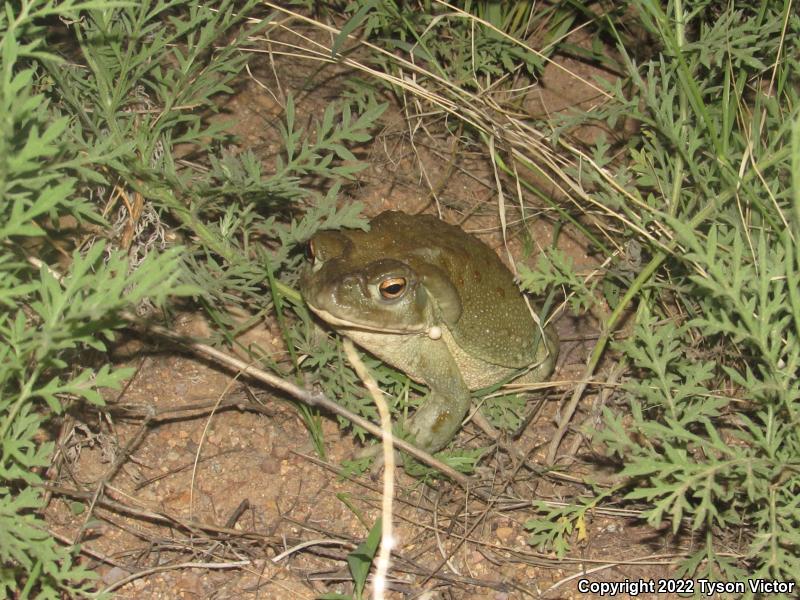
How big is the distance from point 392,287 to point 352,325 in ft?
0.85

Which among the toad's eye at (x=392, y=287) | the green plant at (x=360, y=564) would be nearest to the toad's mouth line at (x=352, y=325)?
the toad's eye at (x=392, y=287)

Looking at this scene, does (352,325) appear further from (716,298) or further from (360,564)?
(716,298)

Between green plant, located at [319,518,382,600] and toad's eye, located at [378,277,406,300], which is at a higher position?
toad's eye, located at [378,277,406,300]

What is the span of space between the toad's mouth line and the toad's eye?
17 cm

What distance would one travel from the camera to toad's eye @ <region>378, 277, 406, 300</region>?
3494 mm

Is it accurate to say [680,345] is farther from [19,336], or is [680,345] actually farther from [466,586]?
[19,336]

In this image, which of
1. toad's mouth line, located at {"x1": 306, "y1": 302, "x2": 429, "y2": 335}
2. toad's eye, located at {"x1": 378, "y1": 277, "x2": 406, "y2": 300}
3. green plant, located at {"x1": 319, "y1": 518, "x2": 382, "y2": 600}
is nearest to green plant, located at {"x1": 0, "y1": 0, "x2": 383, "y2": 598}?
toad's mouth line, located at {"x1": 306, "y1": 302, "x2": 429, "y2": 335}

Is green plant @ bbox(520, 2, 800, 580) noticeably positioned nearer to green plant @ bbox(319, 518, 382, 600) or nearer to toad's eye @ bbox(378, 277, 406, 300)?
green plant @ bbox(319, 518, 382, 600)

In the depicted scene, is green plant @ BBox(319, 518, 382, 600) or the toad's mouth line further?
the toad's mouth line

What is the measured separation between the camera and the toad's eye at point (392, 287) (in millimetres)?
3494

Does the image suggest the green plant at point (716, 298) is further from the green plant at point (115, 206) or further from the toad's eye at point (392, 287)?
the green plant at point (115, 206)

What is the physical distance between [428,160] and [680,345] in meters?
1.76

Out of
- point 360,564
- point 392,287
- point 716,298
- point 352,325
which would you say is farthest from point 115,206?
point 716,298

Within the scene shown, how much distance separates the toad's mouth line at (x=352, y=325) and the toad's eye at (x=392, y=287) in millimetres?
169
